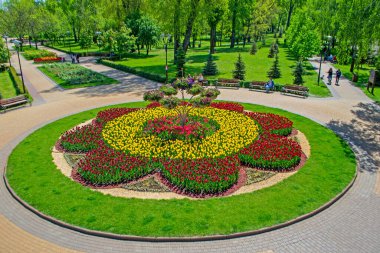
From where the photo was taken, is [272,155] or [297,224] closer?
[297,224]

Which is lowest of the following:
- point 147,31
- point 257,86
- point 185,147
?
point 185,147

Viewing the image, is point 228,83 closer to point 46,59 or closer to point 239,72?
point 239,72

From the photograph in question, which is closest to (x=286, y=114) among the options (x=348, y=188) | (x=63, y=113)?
(x=348, y=188)

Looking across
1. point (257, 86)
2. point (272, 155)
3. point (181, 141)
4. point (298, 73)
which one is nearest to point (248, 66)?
point (298, 73)

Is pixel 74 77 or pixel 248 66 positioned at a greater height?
pixel 248 66

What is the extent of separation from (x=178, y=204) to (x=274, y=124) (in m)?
9.15

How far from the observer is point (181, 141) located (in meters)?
16.1

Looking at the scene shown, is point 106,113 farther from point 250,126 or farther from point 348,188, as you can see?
point 348,188

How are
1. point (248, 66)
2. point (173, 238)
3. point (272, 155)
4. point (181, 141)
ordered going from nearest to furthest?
point (173, 238) < point (272, 155) < point (181, 141) < point (248, 66)

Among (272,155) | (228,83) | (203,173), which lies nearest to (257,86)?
(228,83)

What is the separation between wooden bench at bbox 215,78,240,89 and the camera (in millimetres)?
29953

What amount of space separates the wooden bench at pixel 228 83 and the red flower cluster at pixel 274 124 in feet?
34.0

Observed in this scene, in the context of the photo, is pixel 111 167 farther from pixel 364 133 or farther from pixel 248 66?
pixel 248 66

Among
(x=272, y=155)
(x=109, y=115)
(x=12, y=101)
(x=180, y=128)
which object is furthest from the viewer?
(x=12, y=101)
